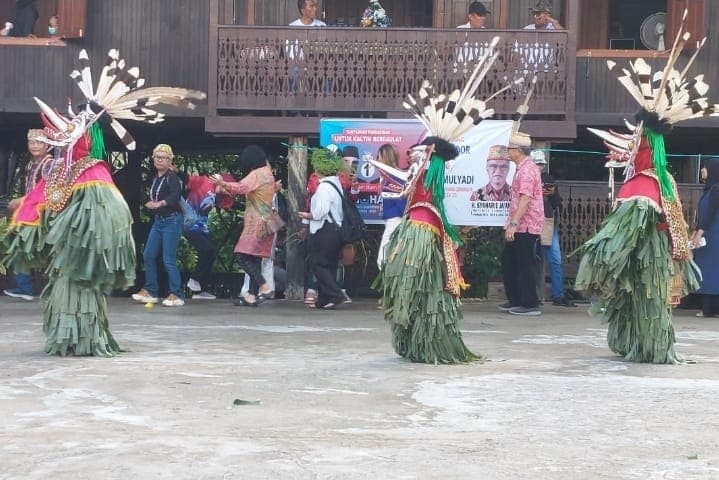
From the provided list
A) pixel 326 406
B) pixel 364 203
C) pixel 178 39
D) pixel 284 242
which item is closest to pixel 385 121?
pixel 364 203

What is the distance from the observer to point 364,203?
51.0ft

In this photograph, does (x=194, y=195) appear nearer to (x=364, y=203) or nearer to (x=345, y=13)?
(x=364, y=203)

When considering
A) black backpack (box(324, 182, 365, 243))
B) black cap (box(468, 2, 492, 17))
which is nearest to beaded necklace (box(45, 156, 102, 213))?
black backpack (box(324, 182, 365, 243))

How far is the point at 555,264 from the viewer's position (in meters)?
15.4

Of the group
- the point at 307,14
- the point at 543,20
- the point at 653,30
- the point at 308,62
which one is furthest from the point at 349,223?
the point at 653,30

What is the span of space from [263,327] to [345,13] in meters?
8.00

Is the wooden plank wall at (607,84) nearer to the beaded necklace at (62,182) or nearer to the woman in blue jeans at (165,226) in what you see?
the woman in blue jeans at (165,226)

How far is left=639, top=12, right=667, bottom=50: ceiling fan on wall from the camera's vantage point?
19.1 m

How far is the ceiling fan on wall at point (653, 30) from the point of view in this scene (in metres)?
19.1

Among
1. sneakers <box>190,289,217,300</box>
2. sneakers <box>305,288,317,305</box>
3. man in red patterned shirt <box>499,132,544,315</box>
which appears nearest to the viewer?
man in red patterned shirt <box>499,132,544,315</box>

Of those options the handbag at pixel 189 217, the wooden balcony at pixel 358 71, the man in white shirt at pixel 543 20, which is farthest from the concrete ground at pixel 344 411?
the man in white shirt at pixel 543 20

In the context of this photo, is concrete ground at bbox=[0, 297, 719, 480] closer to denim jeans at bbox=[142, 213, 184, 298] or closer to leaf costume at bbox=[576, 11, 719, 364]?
leaf costume at bbox=[576, 11, 719, 364]

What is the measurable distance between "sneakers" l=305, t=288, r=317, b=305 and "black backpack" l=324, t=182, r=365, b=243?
Answer: 2.82ft

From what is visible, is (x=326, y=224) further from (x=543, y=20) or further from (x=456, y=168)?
(x=543, y=20)
